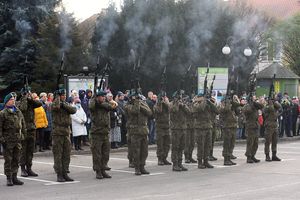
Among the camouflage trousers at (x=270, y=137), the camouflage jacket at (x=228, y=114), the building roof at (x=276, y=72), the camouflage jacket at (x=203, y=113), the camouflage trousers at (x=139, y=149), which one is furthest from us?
the building roof at (x=276, y=72)

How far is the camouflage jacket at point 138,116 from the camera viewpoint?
44.8 ft

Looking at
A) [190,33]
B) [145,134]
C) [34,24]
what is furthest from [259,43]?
[145,134]

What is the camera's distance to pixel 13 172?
12.2 m

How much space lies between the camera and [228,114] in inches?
617

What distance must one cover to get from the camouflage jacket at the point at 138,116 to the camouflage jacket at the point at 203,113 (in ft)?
5.05

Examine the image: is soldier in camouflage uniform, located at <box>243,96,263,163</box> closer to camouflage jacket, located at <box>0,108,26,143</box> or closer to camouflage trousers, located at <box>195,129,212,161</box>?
camouflage trousers, located at <box>195,129,212,161</box>

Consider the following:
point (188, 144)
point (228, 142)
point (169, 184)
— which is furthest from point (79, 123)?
point (169, 184)

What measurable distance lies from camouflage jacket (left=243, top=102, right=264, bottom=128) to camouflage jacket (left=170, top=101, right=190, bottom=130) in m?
1.85

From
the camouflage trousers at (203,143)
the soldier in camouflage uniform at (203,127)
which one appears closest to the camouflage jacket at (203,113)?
the soldier in camouflage uniform at (203,127)

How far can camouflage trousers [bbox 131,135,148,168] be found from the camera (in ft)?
44.2

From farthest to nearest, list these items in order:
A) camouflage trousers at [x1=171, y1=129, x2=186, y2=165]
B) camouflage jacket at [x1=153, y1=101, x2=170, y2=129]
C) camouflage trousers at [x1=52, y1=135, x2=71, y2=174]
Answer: camouflage jacket at [x1=153, y1=101, x2=170, y2=129] → camouflage trousers at [x1=171, y1=129, x2=186, y2=165] → camouflage trousers at [x1=52, y1=135, x2=71, y2=174]

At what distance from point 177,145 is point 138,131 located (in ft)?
3.87

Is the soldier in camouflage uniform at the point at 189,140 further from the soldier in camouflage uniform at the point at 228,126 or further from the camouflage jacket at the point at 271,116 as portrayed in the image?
the camouflage jacket at the point at 271,116

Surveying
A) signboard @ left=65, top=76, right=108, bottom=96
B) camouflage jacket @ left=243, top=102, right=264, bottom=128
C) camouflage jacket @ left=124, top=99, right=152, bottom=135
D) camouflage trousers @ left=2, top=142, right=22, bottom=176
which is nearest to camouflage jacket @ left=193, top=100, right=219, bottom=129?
camouflage jacket @ left=243, top=102, right=264, bottom=128
